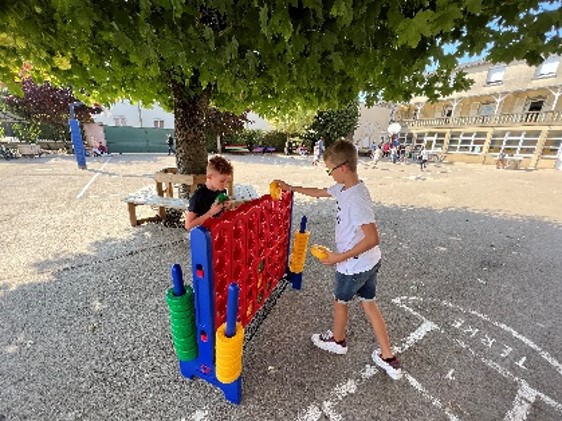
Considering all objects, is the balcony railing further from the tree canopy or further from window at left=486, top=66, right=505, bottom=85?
the tree canopy

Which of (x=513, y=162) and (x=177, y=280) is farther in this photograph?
(x=513, y=162)

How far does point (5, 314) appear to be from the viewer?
3.37 m

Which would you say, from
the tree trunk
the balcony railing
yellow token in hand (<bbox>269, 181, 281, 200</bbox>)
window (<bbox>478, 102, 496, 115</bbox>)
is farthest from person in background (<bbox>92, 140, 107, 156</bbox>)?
window (<bbox>478, 102, 496, 115</bbox>)

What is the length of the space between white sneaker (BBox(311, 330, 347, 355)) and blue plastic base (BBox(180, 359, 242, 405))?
1.01 m

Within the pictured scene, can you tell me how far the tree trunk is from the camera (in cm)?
570

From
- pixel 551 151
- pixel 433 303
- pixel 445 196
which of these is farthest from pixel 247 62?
pixel 551 151

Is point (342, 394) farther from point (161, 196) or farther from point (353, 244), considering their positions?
point (161, 196)

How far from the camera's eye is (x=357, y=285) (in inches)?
102

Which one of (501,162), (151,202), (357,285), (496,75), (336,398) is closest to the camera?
(336,398)

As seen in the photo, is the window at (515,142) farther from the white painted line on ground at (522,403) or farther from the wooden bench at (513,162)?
the white painted line on ground at (522,403)

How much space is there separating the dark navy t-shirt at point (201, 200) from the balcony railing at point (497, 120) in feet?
116

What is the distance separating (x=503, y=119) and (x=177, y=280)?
38.2 metres

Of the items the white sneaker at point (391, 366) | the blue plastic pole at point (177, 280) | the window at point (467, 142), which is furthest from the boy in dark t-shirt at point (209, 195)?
the window at point (467, 142)

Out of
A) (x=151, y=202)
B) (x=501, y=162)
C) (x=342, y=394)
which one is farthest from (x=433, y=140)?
(x=342, y=394)
